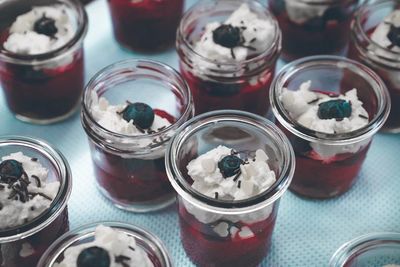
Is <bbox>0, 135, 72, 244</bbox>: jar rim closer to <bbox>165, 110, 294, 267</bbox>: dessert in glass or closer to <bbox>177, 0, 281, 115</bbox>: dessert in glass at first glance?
<bbox>165, 110, 294, 267</bbox>: dessert in glass

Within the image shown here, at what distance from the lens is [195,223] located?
3.89 ft

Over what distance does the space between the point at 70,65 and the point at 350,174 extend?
0.63m

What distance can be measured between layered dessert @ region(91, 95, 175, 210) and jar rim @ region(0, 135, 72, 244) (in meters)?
0.09

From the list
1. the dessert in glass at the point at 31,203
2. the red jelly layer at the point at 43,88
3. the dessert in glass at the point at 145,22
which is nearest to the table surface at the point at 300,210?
the red jelly layer at the point at 43,88

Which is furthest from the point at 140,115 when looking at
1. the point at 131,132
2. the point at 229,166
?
the point at 229,166

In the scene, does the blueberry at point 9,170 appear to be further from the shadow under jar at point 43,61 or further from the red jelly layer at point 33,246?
the shadow under jar at point 43,61

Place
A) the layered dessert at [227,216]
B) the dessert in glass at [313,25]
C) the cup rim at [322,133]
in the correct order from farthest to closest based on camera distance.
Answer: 1. the dessert in glass at [313,25]
2. the cup rim at [322,133]
3. the layered dessert at [227,216]

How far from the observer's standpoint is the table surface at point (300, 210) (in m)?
1.31

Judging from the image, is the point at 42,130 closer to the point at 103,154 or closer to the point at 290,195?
the point at 103,154

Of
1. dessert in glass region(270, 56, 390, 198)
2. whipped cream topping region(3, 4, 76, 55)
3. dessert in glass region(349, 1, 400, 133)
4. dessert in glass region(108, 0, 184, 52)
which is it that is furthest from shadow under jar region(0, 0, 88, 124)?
dessert in glass region(349, 1, 400, 133)

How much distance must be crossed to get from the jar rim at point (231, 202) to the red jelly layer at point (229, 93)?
0.43ft

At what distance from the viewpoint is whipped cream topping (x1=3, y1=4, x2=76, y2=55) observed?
4.63ft

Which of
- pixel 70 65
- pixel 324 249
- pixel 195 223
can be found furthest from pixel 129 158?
pixel 324 249

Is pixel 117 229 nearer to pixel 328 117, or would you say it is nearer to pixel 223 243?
pixel 223 243
